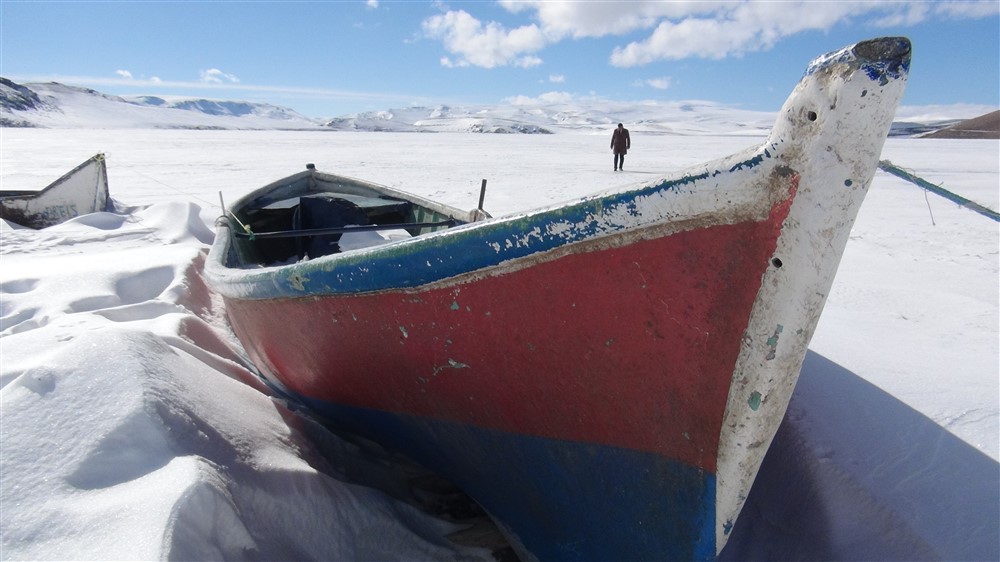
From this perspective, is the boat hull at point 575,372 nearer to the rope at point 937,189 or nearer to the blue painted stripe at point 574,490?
the blue painted stripe at point 574,490

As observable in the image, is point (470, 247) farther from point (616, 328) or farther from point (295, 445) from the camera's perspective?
point (295, 445)

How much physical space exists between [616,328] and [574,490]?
2.10 feet

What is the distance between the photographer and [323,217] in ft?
13.3

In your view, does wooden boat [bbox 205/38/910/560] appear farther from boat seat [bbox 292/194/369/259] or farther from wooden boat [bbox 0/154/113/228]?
wooden boat [bbox 0/154/113/228]

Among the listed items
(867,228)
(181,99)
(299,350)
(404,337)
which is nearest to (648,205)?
(404,337)

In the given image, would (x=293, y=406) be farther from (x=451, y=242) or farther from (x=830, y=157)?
(x=830, y=157)

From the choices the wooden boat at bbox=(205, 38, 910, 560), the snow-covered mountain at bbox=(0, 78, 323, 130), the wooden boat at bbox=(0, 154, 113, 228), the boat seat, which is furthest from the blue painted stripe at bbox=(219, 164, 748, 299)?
the snow-covered mountain at bbox=(0, 78, 323, 130)

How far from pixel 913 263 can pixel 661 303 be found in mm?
3527

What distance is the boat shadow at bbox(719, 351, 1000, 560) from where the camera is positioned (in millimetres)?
1582

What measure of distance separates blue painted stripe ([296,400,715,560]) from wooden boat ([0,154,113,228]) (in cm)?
601

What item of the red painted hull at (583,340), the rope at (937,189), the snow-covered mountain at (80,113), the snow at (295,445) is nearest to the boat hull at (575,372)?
the red painted hull at (583,340)

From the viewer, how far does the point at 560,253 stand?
1.43 m

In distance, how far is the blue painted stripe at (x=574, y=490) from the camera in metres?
1.61

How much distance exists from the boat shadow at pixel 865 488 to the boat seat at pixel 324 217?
2.96m
